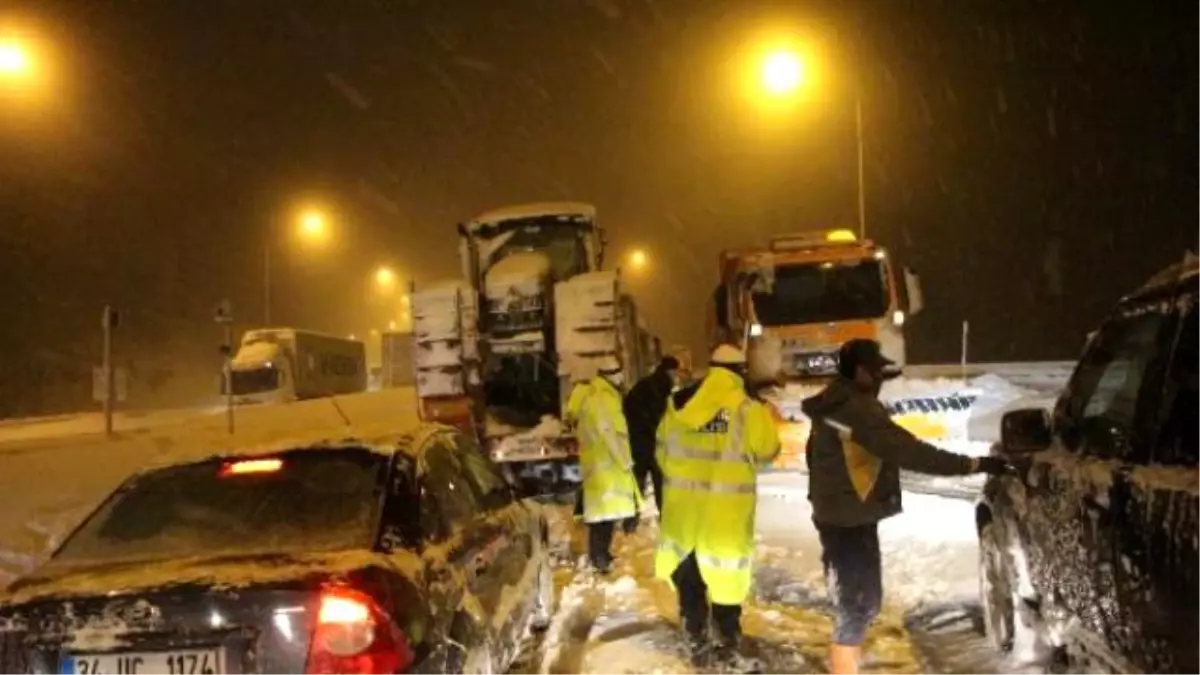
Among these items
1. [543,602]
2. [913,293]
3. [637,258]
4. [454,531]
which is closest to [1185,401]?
[454,531]

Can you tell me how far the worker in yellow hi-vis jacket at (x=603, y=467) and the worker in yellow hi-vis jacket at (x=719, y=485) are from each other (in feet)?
8.68

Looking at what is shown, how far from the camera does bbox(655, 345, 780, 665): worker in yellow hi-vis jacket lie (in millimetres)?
6328

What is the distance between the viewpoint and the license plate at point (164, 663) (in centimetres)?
404

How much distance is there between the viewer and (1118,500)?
370 centimetres

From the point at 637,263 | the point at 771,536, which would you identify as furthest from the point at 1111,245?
the point at 771,536

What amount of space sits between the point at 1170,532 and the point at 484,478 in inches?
159

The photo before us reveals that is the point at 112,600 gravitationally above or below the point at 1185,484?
below

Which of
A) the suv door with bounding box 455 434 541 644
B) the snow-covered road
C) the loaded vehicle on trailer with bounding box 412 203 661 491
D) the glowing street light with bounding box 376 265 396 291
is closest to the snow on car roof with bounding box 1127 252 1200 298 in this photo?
the snow-covered road

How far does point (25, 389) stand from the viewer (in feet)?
163

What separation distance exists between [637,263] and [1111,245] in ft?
81.5

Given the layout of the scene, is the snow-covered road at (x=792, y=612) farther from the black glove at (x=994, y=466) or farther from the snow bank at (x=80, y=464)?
the snow bank at (x=80, y=464)

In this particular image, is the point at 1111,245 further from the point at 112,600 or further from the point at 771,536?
the point at 112,600

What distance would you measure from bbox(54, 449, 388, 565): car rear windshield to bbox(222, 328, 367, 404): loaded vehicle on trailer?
3351 cm

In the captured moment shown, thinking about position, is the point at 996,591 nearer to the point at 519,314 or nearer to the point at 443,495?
the point at 443,495
